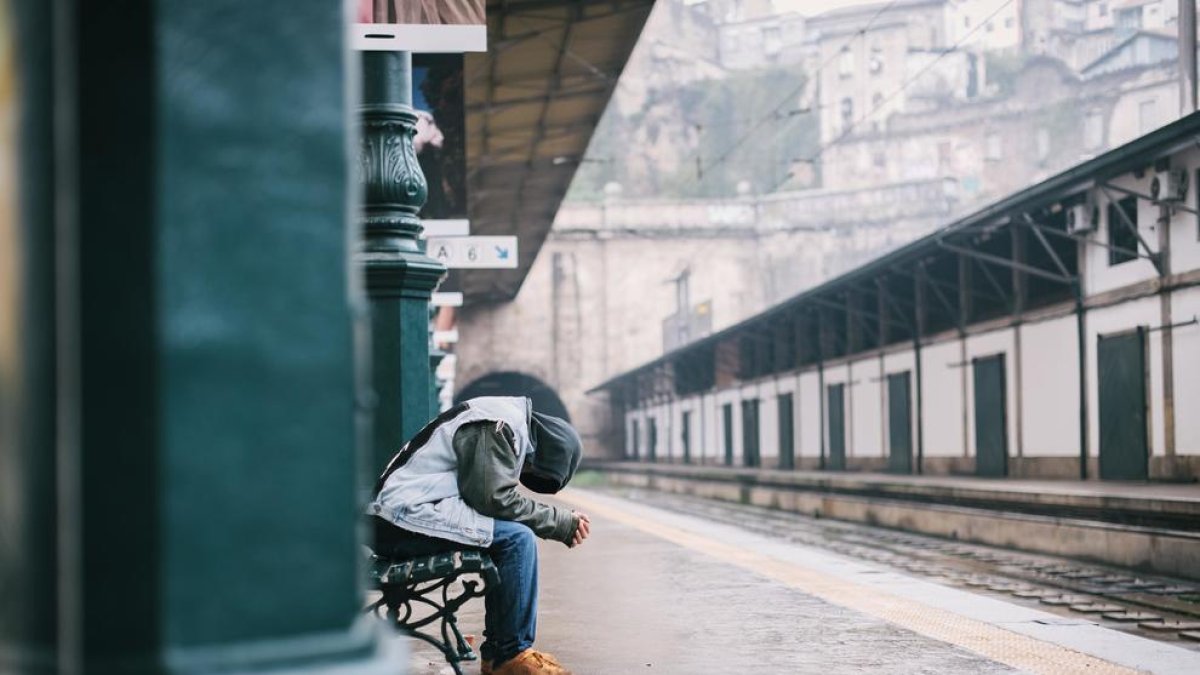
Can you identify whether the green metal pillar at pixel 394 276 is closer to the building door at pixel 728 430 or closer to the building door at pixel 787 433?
the building door at pixel 787 433

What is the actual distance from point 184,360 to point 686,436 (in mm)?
43904

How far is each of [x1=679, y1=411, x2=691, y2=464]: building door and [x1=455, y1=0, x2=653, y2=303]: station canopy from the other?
65.4 feet

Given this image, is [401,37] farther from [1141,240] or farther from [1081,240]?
[1081,240]

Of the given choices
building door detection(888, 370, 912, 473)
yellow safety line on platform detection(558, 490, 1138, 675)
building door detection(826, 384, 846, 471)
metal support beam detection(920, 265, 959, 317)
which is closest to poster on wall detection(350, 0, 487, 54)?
yellow safety line on platform detection(558, 490, 1138, 675)

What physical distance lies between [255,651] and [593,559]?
27.8ft

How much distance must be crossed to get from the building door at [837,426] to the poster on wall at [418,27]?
22133mm

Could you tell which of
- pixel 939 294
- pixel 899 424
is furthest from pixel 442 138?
pixel 899 424

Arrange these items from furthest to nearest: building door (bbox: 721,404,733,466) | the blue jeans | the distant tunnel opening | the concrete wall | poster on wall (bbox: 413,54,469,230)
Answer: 1. the distant tunnel opening
2. building door (bbox: 721,404,733,466)
3. the concrete wall
4. poster on wall (bbox: 413,54,469,230)
5. the blue jeans

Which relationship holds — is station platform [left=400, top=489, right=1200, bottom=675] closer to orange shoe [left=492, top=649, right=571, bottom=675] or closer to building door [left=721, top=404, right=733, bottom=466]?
orange shoe [left=492, top=649, right=571, bottom=675]

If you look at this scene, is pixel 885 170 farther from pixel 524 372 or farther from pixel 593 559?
pixel 593 559

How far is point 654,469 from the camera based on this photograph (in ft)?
134

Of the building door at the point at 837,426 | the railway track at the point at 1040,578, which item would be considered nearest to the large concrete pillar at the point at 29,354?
the railway track at the point at 1040,578

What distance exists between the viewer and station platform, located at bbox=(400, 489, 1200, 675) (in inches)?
210

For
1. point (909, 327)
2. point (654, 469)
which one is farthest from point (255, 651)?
point (654, 469)
